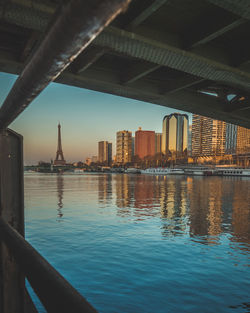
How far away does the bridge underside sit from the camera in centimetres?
611

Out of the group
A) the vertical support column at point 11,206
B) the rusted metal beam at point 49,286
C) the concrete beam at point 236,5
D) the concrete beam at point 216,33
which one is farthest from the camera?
the concrete beam at point 216,33

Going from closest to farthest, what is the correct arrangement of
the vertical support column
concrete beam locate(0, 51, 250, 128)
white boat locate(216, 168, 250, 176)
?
the vertical support column, concrete beam locate(0, 51, 250, 128), white boat locate(216, 168, 250, 176)

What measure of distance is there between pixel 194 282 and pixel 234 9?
285 inches

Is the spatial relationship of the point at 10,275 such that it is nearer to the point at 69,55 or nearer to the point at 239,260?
the point at 69,55

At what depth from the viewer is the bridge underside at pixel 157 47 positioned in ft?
20.0

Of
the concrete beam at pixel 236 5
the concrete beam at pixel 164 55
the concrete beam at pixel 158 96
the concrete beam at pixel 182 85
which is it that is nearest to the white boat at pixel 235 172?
the concrete beam at pixel 158 96

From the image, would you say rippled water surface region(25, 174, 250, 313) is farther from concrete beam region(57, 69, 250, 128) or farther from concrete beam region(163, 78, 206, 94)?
concrete beam region(163, 78, 206, 94)

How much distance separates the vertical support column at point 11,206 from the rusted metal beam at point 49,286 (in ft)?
5.07

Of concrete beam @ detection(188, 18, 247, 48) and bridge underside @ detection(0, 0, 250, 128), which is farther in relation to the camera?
concrete beam @ detection(188, 18, 247, 48)

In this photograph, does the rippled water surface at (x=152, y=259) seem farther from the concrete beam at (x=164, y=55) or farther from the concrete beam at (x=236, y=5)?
the concrete beam at (x=236, y=5)

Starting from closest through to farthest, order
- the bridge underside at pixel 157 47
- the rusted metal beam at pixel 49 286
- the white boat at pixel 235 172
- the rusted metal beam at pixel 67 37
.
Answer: the rusted metal beam at pixel 67 37 → the rusted metal beam at pixel 49 286 → the bridge underside at pixel 157 47 → the white boat at pixel 235 172

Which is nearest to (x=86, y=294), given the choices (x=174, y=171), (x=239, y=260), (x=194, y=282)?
(x=194, y=282)

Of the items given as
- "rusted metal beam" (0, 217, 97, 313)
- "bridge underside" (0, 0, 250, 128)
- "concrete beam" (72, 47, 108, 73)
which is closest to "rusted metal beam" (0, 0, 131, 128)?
"rusted metal beam" (0, 217, 97, 313)

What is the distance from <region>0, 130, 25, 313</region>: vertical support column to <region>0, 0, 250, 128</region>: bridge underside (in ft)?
7.00
